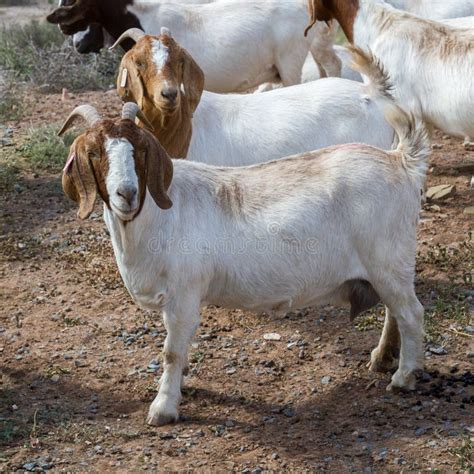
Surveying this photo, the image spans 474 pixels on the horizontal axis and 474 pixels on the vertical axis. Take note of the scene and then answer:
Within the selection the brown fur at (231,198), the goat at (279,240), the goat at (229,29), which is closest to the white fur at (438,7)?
the goat at (229,29)

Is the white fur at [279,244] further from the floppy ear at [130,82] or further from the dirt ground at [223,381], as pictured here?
the floppy ear at [130,82]

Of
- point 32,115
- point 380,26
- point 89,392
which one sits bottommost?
point 32,115

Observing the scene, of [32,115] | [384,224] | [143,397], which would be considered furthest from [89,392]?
[32,115]

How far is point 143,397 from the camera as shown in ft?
18.9

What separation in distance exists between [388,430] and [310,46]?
476 centimetres

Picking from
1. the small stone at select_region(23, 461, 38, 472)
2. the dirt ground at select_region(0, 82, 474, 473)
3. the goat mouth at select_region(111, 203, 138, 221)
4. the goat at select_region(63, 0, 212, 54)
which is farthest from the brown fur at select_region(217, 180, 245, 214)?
the goat at select_region(63, 0, 212, 54)

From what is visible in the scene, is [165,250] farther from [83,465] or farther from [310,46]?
[310,46]

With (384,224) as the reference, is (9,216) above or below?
below

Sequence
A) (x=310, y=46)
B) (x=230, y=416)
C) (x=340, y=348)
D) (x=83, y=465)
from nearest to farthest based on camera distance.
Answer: (x=83, y=465)
(x=230, y=416)
(x=340, y=348)
(x=310, y=46)

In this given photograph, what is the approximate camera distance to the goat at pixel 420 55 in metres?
7.84

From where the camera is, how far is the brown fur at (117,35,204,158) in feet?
21.2

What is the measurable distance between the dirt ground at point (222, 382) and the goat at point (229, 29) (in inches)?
82.7

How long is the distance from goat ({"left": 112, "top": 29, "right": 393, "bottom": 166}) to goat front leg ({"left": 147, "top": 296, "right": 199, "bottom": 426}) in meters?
1.67

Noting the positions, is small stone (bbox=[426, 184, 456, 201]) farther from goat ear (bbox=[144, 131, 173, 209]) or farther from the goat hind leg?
goat ear (bbox=[144, 131, 173, 209])
